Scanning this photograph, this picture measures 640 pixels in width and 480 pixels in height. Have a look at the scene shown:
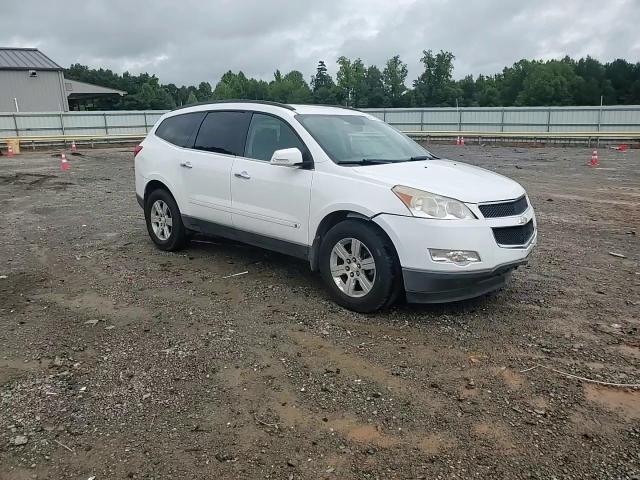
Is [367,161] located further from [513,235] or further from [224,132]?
[224,132]

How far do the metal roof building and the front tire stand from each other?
44.6 meters

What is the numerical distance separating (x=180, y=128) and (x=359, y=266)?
3.27 meters

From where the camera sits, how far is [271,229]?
5.46m

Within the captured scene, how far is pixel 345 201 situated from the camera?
4.75 m

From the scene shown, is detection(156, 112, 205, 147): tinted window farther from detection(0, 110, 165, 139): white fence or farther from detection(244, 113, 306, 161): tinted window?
detection(0, 110, 165, 139): white fence

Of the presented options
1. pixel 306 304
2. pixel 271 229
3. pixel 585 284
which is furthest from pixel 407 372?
pixel 585 284

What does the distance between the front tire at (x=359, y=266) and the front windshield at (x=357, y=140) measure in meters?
0.76

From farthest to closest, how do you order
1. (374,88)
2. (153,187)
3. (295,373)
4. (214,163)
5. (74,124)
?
(374,88)
(74,124)
(153,187)
(214,163)
(295,373)

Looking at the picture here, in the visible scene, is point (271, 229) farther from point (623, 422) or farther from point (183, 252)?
point (623, 422)

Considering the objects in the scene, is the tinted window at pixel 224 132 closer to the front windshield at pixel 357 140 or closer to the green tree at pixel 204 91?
the front windshield at pixel 357 140

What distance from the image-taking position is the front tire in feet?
14.9

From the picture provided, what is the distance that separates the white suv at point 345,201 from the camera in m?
4.41

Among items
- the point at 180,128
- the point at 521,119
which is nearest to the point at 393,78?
the point at 521,119

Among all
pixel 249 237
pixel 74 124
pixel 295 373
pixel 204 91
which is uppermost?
pixel 204 91
